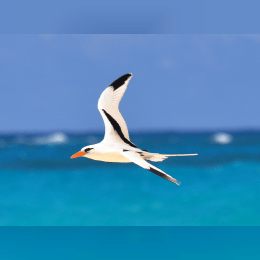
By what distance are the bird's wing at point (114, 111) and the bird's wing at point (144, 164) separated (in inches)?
10.3

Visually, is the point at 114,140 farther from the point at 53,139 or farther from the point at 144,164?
the point at 53,139

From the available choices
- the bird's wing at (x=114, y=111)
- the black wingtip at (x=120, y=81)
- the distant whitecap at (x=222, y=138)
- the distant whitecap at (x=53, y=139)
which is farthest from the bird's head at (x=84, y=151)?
the distant whitecap at (x=222, y=138)

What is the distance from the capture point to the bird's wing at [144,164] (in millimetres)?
1536

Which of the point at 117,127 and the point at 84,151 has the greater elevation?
the point at 117,127

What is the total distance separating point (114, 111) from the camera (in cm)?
225

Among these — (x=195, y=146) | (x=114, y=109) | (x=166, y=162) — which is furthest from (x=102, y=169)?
(x=114, y=109)

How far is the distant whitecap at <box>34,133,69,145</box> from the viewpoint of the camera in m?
3.24

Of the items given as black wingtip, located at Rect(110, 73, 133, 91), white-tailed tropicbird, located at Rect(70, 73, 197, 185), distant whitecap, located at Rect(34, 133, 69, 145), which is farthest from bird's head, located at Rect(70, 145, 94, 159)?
distant whitecap, located at Rect(34, 133, 69, 145)

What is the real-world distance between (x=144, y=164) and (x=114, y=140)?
0.54 meters

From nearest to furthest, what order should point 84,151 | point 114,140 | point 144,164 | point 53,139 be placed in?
point 144,164 < point 84,151 < point 114,140 < point 53,139

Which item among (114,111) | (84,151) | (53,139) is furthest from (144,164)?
(53,139)

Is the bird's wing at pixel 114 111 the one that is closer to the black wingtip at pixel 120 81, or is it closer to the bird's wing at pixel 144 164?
the black wingtip at pixel 120 81

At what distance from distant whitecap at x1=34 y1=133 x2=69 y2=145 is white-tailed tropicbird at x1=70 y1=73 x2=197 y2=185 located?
1.10m

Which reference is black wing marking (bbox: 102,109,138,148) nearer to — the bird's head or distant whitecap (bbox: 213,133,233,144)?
the bird's head
